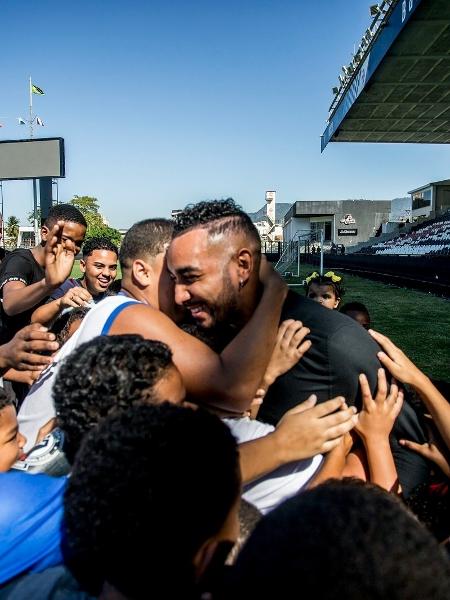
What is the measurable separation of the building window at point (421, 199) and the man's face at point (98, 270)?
5193 cm

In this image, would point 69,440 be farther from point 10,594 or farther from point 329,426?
point 329,426

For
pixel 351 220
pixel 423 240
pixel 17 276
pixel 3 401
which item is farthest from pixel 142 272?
pixel 351 220

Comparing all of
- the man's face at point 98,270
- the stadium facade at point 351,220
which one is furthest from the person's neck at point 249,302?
the stadium facade at point 351,220

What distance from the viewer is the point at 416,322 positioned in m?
10.9

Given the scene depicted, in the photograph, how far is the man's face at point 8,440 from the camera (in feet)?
6.46

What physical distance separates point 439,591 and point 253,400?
1.28 m

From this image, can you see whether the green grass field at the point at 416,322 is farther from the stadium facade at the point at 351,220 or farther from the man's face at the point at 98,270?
the stadium facade at the point at 351,220

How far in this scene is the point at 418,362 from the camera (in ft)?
23.3

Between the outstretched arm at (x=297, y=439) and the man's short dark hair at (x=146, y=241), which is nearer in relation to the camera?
the outstretched arm at (x=297, y=439)

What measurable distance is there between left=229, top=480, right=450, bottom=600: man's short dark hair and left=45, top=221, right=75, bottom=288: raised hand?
244 centimetres

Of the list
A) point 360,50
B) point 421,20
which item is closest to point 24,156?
point 360,50

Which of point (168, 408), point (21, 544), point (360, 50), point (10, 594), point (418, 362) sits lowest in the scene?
point (418, 362)

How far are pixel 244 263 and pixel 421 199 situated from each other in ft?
Answer: 189

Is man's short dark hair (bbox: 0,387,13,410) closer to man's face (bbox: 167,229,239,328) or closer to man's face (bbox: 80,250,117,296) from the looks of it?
man's face (bbox: 167,229,239,328)
